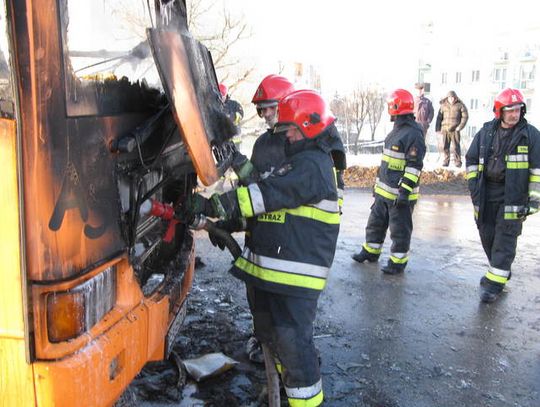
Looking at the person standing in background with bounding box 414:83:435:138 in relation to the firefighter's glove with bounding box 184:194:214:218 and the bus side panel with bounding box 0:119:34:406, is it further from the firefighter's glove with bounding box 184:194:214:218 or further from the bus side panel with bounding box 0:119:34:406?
the bus side panel with bounding box 0:119:34:406

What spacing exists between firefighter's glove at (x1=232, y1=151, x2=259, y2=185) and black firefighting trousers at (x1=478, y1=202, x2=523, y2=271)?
2.73 metres

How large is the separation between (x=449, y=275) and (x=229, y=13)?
10932mm

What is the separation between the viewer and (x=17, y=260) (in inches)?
62.2

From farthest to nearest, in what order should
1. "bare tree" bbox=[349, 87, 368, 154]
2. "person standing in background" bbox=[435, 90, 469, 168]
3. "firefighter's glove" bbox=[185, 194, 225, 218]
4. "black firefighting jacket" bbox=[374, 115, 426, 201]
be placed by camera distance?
"bare tree" bbox=[349, 87, 368, 154]
"person standing in background" bbox=[435, 90, 469, 168]
"black firefighting jacket" bbox=[374, 115, 426, 201]
"firefighter's glove" bbox=[185, 194, 225, 218]

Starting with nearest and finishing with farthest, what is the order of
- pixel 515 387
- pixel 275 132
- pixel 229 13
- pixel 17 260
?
pixel 17 260 < pixel 275 132 < pixel 515 387 < pixel 229 13

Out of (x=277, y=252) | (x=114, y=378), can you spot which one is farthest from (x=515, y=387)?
(x=114, y=378)

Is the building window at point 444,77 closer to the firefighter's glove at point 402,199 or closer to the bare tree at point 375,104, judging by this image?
the bare tree at point 375,104

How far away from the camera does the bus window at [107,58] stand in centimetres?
174

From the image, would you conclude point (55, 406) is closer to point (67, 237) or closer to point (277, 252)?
point (67, 237)

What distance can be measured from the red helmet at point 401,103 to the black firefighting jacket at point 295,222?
2.90 m

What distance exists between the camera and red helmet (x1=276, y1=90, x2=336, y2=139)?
2.64 meters

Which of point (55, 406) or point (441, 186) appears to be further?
point (441, 186)

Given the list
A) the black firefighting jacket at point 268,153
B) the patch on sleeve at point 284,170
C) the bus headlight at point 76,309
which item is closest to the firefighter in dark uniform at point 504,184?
the black firefighting jacket at point 268,153

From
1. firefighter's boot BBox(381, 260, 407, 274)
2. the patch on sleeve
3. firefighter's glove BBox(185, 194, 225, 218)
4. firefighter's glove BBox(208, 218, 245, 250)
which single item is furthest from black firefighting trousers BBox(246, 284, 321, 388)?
firefighter's boot BBox(381, 260, 407, 274)
